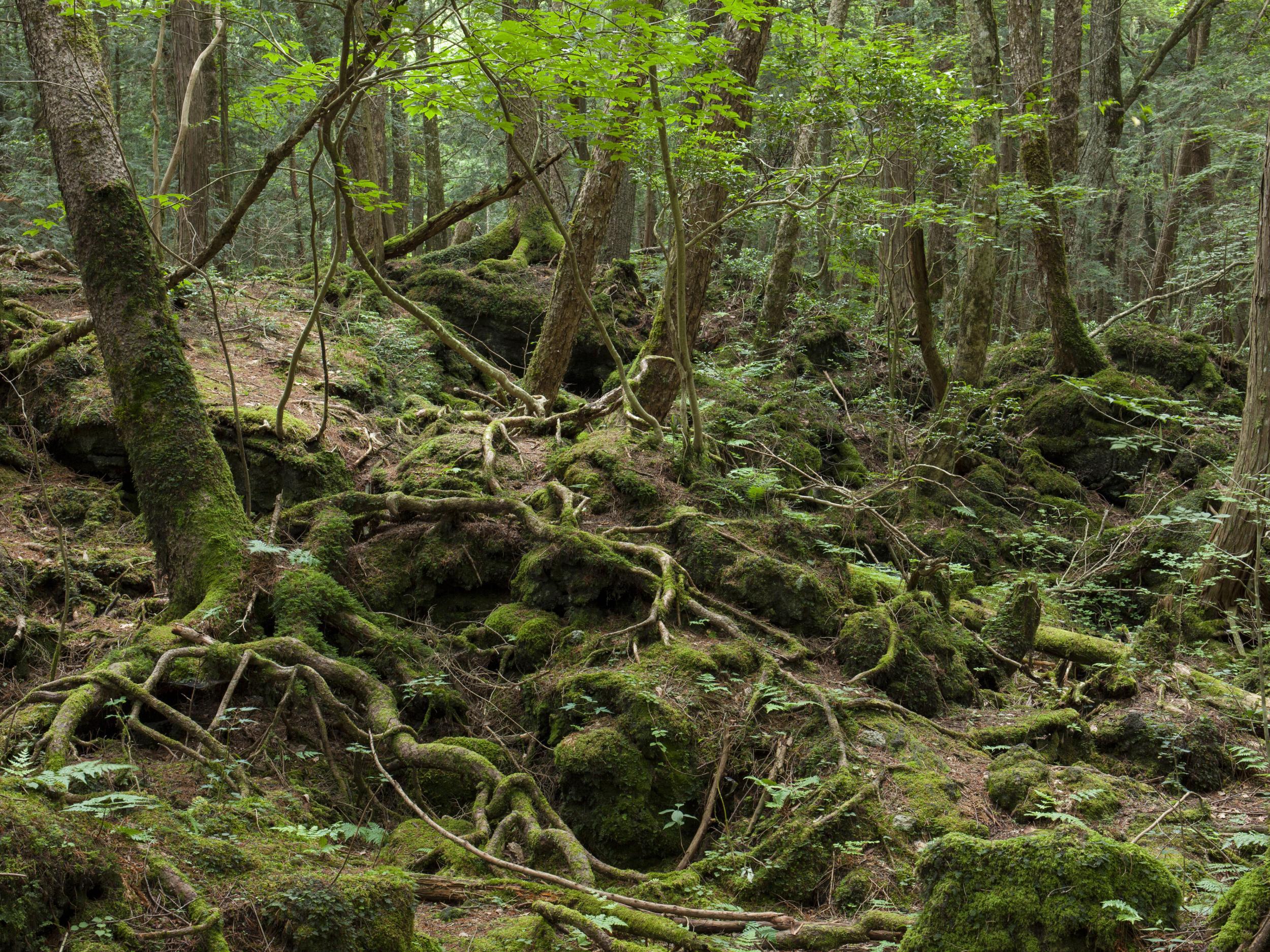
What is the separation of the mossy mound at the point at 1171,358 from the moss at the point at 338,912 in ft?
43.2

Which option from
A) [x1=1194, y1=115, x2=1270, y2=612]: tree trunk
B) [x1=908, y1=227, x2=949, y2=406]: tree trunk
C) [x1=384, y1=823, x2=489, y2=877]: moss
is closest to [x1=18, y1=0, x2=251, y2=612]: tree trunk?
[x1=384, y1=823, x2=489, y2=877]: moss

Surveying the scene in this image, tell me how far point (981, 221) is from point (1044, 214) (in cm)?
74

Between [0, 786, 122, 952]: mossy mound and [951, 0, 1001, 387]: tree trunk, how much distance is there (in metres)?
10.1

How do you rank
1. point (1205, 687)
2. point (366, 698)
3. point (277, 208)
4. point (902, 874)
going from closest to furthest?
1. point (902, 874)
2. point (366, 698)
3. point (1205, 687)
4. point (277, 208)

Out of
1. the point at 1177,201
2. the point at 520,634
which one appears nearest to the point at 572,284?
the point at 520,634

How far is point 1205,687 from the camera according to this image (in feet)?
20.2

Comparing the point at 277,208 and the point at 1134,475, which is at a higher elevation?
the point at 277,208

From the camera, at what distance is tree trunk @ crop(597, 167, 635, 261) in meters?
14.8

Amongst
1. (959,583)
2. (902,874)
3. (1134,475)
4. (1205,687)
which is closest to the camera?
(902,874)

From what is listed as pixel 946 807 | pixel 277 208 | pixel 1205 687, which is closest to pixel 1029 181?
pixel 1205 687

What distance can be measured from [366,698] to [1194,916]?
398cm

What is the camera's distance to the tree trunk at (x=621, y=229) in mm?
14844

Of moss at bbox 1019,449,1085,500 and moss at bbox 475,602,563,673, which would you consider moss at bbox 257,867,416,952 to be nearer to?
moss at bbox 475,602,563,673

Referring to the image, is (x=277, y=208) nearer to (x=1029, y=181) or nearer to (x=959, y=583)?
(x=1029, y=181)
